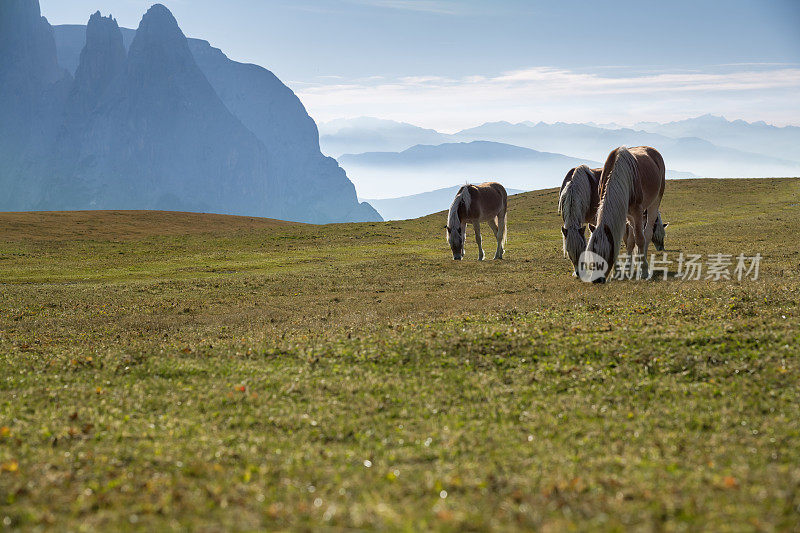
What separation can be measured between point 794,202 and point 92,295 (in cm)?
6579

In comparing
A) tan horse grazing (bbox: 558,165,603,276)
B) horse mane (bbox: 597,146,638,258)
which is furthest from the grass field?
horse mane (bbox: 597,146,638,258)

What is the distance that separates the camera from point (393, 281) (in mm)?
26594

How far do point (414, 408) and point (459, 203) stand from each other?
72.3 ft

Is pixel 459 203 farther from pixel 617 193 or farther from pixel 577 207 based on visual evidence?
pixel 617 193

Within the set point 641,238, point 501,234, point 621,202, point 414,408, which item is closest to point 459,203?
point 501,234

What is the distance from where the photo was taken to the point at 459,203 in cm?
3080

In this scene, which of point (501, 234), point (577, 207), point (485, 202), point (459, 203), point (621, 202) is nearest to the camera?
point (621, 202)

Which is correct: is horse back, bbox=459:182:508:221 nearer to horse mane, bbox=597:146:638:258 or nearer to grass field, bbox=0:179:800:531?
grass field, bbox=0:179:800:531

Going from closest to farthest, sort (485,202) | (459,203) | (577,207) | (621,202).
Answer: (621,202) < (577,207) < (459,203) < (485,202)

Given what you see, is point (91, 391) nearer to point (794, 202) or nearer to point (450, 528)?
point (450, 528)

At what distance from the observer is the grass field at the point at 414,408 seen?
19.5ft

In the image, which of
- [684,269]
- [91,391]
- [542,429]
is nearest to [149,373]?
[91,391]

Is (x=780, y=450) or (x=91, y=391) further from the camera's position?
(x=91, y=391)

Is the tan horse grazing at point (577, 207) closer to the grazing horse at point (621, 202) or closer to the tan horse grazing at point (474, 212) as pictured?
the grazing horse at point (621, 202)
